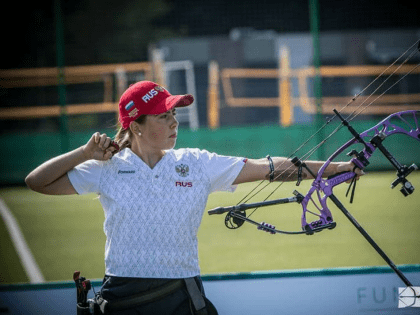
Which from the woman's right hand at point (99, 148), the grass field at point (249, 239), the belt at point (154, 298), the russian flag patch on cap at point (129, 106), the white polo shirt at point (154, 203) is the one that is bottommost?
the grass field at point (249, 239)

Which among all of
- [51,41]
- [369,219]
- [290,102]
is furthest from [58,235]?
[51,41]

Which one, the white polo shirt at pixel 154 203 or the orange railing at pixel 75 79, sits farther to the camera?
the orange railing at pixel 75 79

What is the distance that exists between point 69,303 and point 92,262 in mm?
2455

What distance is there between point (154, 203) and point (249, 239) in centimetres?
435

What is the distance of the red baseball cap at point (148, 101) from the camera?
2.86 m

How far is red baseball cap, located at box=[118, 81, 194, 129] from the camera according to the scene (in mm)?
2863

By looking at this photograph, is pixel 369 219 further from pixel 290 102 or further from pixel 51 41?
pixel 51 41

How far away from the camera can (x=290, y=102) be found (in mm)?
13062

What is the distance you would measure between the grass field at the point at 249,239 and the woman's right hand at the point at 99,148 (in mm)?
2812

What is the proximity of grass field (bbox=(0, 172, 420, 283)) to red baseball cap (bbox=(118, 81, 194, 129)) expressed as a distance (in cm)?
284

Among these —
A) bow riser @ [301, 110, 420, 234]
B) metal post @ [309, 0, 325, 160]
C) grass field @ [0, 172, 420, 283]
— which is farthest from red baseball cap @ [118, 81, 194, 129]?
metal post @ [309, 0, 325, 160]

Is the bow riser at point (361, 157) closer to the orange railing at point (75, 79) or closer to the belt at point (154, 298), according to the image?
the belt at point (154, 298)

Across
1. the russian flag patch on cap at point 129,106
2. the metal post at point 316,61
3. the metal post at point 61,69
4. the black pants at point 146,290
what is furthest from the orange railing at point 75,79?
the black pants at point 146,290

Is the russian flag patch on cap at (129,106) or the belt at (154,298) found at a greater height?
the russian flag patch on cap at (129,106)
